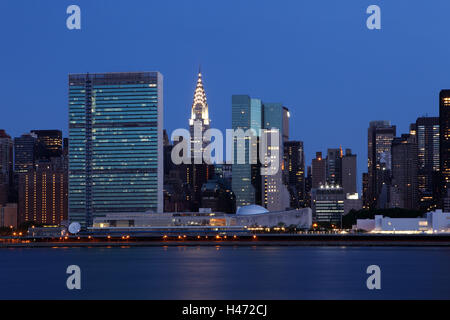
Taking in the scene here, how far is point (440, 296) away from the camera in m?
90.6

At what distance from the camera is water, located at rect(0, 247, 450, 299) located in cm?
9494

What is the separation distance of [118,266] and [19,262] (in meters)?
29.6

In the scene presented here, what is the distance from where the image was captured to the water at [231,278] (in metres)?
94.9

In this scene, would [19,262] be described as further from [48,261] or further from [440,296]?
[440,296]

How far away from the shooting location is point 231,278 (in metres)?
113
